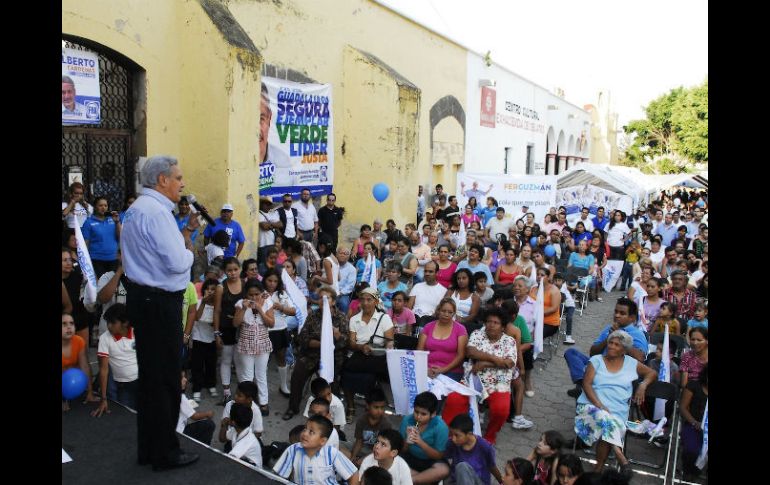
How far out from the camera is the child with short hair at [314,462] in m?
4.61

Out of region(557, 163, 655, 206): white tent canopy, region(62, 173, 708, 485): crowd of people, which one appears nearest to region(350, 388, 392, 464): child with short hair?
region(62, 173, 708, 485): crowd of people

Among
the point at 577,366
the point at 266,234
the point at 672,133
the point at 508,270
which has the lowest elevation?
the point at 577,366

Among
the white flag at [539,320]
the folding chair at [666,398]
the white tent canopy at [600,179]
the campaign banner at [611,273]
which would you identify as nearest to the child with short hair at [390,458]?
the folding chair at [666,398]

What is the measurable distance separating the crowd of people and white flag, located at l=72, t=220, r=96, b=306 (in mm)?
140

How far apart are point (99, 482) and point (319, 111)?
10.7 meters

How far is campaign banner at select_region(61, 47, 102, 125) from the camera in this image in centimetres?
851

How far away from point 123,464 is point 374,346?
11.2 ft

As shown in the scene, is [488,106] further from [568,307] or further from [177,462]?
[177,462]

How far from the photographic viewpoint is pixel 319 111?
1373cm

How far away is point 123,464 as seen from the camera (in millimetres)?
3908

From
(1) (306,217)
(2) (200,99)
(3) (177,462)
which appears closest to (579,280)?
(1) (306,217)
